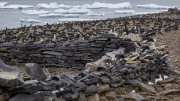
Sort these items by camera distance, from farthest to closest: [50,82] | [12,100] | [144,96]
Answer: [144,96] → [50,82] → [12,100]

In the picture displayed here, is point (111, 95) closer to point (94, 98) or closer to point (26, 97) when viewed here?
point (94, 98)

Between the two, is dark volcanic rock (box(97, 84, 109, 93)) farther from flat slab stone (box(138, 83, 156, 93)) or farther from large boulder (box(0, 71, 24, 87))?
large boulder (box(0, 71, 24, 87))

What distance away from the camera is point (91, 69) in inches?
187

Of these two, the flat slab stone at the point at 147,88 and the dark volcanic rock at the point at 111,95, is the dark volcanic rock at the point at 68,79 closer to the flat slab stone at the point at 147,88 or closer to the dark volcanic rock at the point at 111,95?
the dark volcanic rock at the point at 111,95

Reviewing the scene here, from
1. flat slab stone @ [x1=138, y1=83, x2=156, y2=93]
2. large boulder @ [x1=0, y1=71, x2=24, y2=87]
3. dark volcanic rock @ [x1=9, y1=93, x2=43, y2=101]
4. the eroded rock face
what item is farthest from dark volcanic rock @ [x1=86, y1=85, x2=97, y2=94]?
large boulder @ [x1=0, y1=71, x2=24, y2=87]

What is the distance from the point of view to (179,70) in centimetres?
571

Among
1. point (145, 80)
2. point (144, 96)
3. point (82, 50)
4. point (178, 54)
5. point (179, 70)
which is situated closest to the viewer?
point (144, 96)

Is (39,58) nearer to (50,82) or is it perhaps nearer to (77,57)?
(77,57)

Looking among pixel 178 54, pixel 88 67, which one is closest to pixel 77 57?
pixel 88 67

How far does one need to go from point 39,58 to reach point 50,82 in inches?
228

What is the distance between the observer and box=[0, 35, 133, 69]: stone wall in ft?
27.1

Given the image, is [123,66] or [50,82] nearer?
[50,82]

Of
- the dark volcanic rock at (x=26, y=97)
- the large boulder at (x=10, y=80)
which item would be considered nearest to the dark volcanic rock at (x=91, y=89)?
the dark volcanic rock at (x=26, y=97)

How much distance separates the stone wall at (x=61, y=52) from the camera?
827 centimetres
